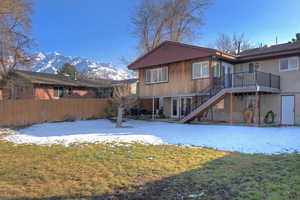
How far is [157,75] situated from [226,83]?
6.53 metres

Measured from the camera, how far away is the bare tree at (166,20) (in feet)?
95.5

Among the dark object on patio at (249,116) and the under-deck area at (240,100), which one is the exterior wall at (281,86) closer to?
the under-deck area at (240,100)

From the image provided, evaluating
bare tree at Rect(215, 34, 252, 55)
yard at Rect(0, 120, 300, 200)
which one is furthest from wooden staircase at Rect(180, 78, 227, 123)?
bare tree at Rect(215, 34, 252, 55)

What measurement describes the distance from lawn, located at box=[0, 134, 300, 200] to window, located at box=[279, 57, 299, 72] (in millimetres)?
9402

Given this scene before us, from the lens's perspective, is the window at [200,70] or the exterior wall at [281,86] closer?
the exterior wall at [281,86]

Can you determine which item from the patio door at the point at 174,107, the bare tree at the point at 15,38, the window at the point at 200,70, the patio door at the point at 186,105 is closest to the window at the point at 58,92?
the bare tree at the point at 15,38

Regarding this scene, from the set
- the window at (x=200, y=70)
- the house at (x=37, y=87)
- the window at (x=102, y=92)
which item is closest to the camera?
the window at (x=200, y=70)

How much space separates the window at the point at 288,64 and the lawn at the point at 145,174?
9402mm

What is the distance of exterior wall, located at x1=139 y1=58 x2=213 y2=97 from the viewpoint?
1660 cm

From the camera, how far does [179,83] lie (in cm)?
1783

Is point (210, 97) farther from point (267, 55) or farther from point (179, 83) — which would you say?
point (267, 55)

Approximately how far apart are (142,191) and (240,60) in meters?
14.4

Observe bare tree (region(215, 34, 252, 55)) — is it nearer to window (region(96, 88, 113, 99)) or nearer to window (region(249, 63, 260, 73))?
window (region(96, 88, 113, 99))

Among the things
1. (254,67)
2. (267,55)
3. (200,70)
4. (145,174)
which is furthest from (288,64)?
(145,174)
